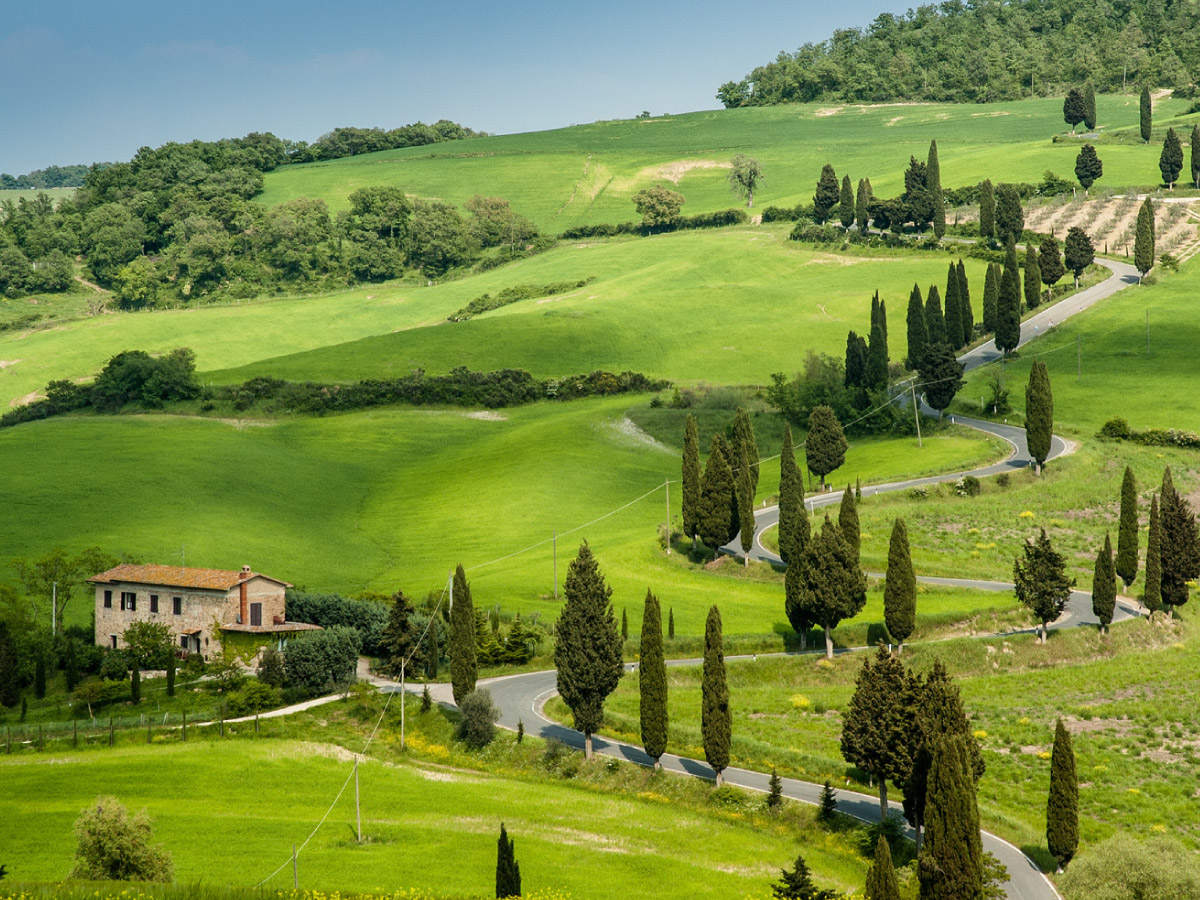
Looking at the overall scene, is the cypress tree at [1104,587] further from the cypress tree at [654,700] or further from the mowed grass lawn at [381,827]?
the mowed grass lawn at [381,827]

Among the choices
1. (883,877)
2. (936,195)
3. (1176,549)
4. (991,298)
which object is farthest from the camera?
(936,195)

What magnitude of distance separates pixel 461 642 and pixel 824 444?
49.9 m

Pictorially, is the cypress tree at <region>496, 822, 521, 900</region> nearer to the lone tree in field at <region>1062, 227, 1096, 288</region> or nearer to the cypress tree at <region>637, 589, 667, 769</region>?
the cypress tree at <region>637, 589, 667, 769</region>

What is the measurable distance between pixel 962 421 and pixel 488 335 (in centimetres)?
6572

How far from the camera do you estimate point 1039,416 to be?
10281cm

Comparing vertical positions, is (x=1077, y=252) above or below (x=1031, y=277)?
A: above

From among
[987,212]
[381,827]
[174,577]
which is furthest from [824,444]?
[987,212]

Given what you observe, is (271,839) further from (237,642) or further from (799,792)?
(237,642)

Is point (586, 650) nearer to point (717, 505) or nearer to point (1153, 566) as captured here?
point (717, 505)

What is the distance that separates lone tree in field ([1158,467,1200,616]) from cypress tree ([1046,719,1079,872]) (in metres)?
39.1

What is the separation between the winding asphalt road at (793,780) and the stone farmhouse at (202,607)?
919 cm

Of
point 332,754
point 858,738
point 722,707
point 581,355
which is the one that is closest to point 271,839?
point 332,754

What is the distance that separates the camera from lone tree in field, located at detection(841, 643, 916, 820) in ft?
167

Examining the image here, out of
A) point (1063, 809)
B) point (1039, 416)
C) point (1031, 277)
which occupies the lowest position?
point (1063, 809)
